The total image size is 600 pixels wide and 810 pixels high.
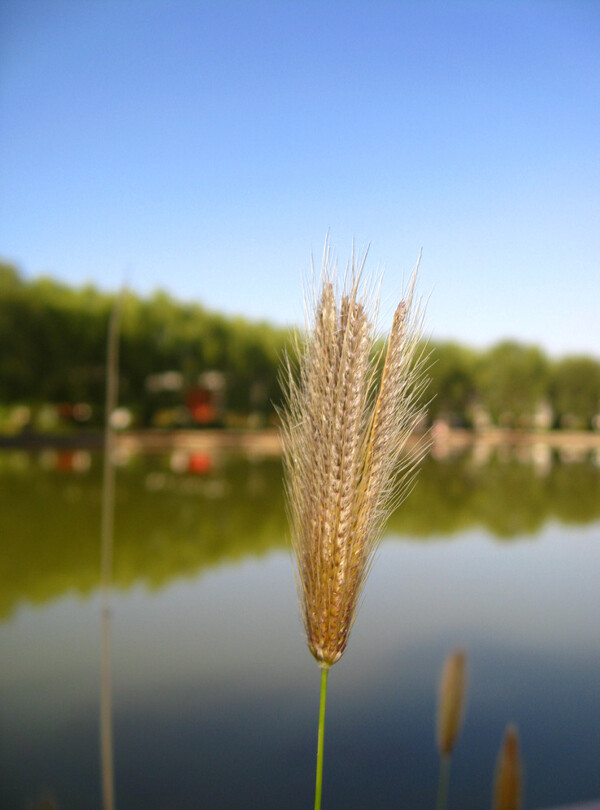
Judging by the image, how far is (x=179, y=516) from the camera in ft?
24.2

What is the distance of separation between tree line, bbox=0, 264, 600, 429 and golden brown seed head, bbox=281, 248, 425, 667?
13099 mm

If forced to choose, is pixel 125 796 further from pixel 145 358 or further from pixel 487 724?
pixel 145 358

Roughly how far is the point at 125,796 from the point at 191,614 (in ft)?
6.20

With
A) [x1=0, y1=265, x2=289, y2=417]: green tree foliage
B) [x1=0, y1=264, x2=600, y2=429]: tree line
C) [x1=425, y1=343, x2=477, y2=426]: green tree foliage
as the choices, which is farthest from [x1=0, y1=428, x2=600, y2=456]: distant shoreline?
[x1=425, y1=343, x2=477, y2=426]: green tree foliage

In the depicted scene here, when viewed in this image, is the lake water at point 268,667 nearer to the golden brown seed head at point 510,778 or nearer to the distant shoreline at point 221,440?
the golden brown seed head at point 510,778

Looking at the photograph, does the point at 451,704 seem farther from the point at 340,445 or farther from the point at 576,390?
the point at 576,390

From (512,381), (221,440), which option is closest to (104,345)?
(221,440)

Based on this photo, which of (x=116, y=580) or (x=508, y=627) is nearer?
(x=508, y=627)

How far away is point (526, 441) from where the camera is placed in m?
24.2

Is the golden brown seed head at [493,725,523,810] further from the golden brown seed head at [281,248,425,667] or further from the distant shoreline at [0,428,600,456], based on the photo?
the distant shoreline at [0,428,600,456]

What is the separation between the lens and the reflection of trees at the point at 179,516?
5.14 meters

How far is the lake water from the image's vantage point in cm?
238

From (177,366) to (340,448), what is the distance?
20.7m

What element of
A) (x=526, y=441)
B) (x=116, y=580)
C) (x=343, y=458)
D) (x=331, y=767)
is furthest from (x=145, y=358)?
(x=343, y=458)
